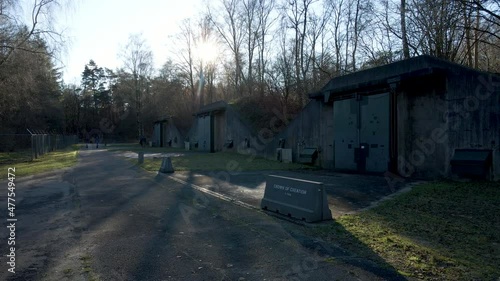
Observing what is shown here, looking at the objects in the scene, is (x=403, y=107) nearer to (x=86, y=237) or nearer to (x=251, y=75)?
(x=86, y=237)

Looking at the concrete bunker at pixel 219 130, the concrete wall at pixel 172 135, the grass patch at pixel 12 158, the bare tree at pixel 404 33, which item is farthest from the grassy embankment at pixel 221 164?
the concrete wall at pixel 172 135

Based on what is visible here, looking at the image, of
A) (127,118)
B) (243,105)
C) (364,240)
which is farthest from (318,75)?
(127,118)

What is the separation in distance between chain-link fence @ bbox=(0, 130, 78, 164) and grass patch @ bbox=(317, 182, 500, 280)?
91.0 feet

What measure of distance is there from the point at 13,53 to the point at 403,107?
86.9 feet

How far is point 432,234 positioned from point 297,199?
264 cm

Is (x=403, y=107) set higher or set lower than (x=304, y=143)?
higher

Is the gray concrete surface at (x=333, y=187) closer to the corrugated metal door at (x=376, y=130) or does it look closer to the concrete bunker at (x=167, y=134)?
the corrugated metal door at (x=376, y=130)

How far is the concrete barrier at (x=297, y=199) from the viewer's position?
283 inches

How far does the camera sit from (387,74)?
15445mm

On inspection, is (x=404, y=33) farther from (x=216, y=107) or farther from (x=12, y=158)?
(x=12, y=158)

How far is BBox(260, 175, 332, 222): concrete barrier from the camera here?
7.18 m

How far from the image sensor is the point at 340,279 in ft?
14.4

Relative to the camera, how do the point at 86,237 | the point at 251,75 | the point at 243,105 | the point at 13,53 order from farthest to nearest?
the point at 251,75 → the point at 243,105 → the point at 13,53 → the point at 86,237

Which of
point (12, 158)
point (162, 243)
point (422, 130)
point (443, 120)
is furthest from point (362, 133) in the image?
point (12, 158)
